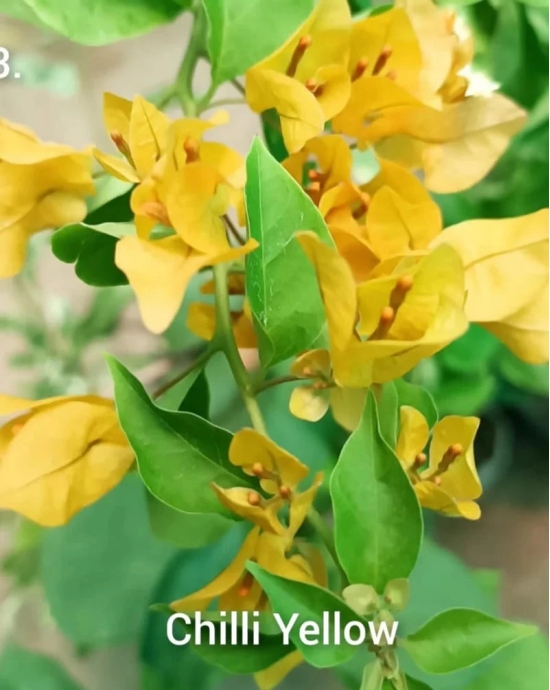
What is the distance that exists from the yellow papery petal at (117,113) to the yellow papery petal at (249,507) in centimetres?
10

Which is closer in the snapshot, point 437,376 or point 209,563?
point 209,563

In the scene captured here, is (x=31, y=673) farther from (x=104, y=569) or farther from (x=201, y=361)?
(x=201, y=361)

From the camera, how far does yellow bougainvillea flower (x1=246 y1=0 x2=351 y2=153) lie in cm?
20

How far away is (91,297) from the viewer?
479 millimetres

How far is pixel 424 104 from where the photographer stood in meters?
0.22

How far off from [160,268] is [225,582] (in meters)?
0.10

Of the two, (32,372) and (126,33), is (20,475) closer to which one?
(126,33)

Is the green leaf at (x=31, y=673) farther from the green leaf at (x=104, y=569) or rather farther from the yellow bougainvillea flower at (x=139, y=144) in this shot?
the yellow bougainvillea flower at (x=139, y=144)

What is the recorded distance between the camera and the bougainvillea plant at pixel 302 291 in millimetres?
181

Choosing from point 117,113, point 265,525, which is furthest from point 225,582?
point 117,113

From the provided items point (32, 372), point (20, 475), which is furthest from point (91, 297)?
point (20, 475)

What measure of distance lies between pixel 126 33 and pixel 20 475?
0.48ft

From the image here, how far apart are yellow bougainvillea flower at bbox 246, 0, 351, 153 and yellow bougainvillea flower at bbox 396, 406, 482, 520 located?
9 cm

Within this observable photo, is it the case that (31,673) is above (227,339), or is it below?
below
